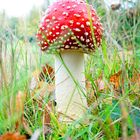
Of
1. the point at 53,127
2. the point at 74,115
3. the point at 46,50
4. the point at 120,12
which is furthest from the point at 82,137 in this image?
the point at 120,12

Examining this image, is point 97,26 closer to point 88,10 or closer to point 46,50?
point 88,10

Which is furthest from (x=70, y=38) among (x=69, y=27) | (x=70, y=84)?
(x=70, y=84)

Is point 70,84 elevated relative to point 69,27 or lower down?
lower down

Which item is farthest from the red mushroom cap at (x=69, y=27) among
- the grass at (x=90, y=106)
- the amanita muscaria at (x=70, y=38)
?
the grass at (x=90, y=106)

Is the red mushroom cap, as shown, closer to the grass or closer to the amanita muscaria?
the amanita muscaria

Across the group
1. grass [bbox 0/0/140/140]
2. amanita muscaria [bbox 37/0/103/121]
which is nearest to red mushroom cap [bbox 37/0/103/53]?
amanita muscaria [bbox 37/0/103/121]

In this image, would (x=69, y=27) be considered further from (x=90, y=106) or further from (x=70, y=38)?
(x=90, y=106)

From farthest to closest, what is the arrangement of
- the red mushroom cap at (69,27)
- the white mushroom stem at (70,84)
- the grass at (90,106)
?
the white mushroom stem at (70,84), the red mushroom cap at (69,27), the grass at (90,106)

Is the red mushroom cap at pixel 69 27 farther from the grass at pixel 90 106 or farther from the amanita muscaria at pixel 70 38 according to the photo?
the grass at pixel 90 106
